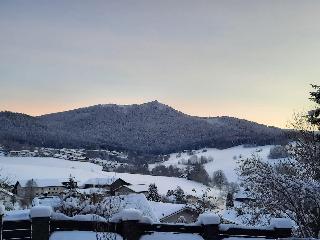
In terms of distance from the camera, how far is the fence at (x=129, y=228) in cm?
1281

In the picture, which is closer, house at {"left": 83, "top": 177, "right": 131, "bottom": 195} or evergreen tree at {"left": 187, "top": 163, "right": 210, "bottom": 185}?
house at {"left": 83, "top": 177, "right": 131, "bottom": 195}

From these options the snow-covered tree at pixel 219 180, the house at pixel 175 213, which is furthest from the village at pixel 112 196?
the snow-covered tree at pixel 219 180

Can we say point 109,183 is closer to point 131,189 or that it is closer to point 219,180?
point 131,189

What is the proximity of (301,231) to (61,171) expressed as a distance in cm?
13247

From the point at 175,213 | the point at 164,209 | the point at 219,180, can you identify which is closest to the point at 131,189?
the point at 164,209

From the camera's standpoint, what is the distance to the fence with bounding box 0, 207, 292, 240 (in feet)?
42.0

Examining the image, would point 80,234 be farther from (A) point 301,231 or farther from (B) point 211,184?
(B) point 211,184

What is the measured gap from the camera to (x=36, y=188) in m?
107

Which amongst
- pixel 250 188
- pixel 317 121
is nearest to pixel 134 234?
pixel 250 188

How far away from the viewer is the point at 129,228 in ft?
44.2

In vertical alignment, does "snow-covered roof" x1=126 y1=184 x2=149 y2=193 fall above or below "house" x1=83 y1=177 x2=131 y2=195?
below

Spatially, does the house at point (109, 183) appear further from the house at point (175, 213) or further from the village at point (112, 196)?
the house at point (175, 213)

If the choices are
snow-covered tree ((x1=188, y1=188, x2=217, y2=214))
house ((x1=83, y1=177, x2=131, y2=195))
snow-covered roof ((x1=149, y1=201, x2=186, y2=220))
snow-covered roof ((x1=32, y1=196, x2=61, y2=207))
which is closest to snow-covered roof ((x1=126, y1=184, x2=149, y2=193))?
house ((x1=83, y1=177, x2=131, y2=195))

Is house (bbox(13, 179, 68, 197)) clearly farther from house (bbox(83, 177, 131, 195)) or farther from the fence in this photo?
the fence
